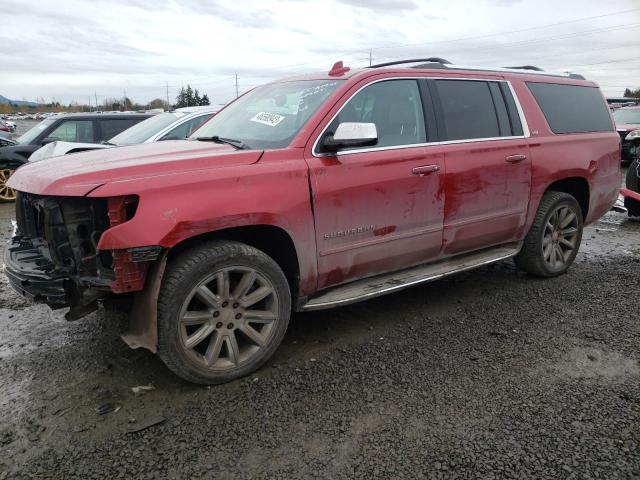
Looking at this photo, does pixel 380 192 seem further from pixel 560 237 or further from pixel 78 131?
pixel 78 131

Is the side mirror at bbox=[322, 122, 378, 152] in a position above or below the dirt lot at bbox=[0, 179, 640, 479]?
above

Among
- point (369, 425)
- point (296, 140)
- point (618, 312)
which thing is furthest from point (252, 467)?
point (618, 312)

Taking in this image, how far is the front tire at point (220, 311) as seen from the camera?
112 inches

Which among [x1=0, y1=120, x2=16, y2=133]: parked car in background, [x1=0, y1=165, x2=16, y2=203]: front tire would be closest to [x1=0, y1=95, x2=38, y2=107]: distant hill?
[x1=0, y1=120, x2=16, y2=133]: parked car in background

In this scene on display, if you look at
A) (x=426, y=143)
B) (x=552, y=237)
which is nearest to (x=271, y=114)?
(x=426, y=143)

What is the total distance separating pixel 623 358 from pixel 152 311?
3.07 meters

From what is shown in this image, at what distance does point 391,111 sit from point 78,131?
738cm

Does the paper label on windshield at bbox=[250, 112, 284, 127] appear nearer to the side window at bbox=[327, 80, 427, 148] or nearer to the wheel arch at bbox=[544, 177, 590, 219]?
the side window at bbox=[327, 80, 427, 148]

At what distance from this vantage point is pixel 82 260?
2826 mm

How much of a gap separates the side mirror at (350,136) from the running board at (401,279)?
999 mm

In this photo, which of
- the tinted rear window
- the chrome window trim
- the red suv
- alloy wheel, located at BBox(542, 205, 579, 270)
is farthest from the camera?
alloy wheel, located at BBox(542, 205, 579, 270)

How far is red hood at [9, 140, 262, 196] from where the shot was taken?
2707 millimetres

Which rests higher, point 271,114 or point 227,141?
point 271,114

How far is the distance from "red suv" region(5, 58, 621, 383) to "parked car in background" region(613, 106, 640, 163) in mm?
8888
